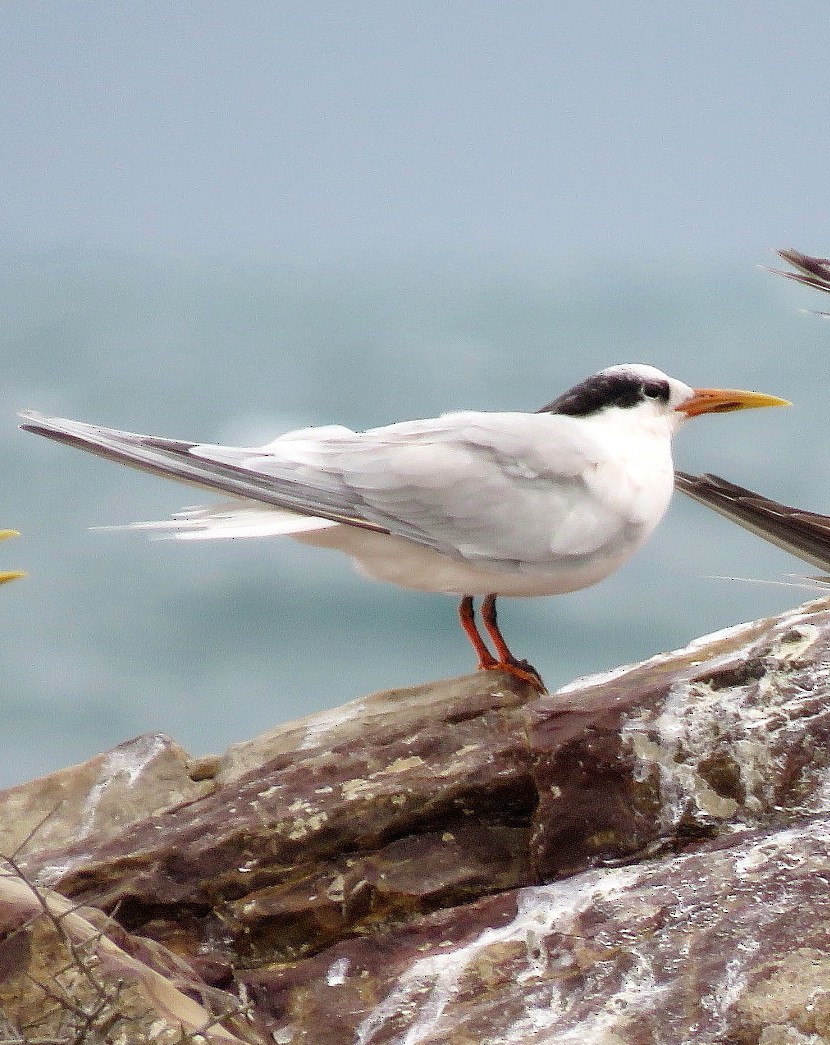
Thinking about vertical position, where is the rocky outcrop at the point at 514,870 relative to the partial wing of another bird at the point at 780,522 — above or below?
below

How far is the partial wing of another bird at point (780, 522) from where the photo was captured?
16.9ft

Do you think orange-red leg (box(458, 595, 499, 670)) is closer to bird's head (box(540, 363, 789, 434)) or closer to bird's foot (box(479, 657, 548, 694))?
bird's foot (box(479, 657, 548, 694))

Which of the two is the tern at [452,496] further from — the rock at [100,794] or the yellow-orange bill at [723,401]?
the rock at [100,794]

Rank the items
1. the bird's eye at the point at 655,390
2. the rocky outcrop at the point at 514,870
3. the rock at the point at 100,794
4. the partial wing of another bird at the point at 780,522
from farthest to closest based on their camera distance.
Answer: the rock at the point at 100,794, the bird's eye at the point at 655,390, the partial wing of another bird at the point at 780,522, the rocky outcrop at the point at 514,870

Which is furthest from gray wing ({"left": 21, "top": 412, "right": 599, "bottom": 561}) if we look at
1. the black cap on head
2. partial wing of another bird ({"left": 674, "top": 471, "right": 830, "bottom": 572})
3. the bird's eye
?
partial wing of another bird ({"left": 674, "top": 471, "right": 830, "bottom": 572})

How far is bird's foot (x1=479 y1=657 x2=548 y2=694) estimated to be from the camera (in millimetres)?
6129

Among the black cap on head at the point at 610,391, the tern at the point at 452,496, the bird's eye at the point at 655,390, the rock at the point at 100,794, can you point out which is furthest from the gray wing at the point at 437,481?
the rock at the point at 100,794

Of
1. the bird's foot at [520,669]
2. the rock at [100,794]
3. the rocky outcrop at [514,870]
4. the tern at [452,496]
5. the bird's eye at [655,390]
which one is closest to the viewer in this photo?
the rocky outcrop at [514,870]

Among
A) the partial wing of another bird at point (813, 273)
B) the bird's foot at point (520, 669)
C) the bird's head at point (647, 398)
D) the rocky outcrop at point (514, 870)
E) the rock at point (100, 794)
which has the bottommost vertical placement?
the rock at point (100, 794)

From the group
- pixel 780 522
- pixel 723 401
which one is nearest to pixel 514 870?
pixel 780 522

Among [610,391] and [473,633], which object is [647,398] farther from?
[473,633]

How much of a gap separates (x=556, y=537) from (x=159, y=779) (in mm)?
2276

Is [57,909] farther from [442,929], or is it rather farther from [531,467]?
[531,467]

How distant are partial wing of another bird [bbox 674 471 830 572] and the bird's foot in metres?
1.14
